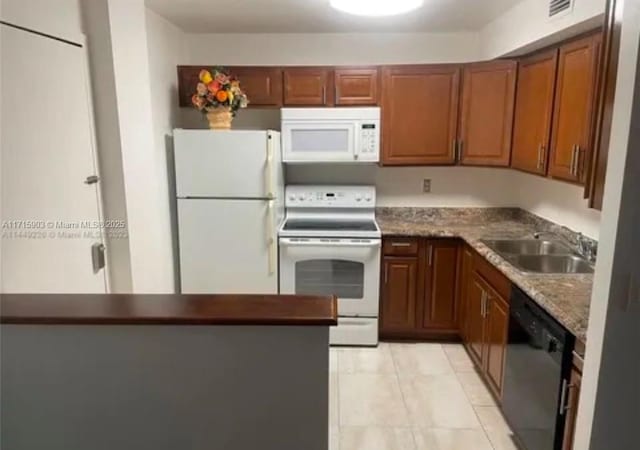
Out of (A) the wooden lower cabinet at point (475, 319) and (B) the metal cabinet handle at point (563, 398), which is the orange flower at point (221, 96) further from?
(B) the metal cabinet handle at point (563, 398)

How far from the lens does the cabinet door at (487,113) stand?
10.3ft

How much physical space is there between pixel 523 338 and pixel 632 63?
4.90ft

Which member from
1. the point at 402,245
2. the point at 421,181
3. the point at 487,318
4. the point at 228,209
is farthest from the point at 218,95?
the point at 487,318

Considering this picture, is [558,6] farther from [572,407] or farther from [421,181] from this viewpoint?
[572,407]

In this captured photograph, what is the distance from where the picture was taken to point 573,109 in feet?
7.77

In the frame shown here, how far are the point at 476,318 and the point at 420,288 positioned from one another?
0.52m

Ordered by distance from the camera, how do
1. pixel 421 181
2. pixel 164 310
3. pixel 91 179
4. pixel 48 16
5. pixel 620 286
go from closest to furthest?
pixel 620 286
pixel 164 310
pixel 48 16
pixel 91 179
pixel 421 181

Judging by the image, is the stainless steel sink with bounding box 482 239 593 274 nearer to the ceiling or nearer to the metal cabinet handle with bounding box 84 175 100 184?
the ceiling

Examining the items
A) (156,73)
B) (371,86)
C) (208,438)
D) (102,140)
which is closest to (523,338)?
(208,438)

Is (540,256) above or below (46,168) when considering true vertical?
below

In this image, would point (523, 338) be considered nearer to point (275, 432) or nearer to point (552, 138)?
point (552, 138)

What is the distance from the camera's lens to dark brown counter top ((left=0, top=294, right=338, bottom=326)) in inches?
50.3

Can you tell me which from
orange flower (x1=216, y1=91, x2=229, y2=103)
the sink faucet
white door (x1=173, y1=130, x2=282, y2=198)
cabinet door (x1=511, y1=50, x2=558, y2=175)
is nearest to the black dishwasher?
the sink faucet

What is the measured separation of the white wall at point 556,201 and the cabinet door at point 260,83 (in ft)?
6.79
